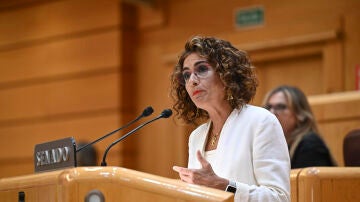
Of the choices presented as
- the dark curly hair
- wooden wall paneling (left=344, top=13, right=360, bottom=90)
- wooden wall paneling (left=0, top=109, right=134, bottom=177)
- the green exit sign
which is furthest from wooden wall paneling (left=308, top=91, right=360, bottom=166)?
wooden wall paneling (left=0, top=109, right=134, bottom=177)

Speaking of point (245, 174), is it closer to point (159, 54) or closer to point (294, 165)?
point (294, 165)

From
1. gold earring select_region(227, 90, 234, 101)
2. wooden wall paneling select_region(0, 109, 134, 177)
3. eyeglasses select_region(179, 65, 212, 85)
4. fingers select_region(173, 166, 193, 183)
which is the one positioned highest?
eyeglasses select_region(179, 65, 212, 85)

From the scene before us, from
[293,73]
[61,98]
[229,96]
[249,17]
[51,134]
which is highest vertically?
[249,17]

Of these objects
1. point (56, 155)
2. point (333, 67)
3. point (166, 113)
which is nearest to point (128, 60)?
point (333, 67)

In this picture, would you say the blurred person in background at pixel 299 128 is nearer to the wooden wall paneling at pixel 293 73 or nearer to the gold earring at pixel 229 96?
the gold earring at pixel 229 96

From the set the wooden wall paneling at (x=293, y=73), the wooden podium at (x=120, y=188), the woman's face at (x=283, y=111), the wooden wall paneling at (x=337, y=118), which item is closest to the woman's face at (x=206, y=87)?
the wooden podium at (x=120, y=188)

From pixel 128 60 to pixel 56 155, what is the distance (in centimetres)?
477

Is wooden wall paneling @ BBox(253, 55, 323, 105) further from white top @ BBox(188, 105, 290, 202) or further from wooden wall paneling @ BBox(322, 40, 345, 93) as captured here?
white top @ BBox(188, 105, 290, 202)

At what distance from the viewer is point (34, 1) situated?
8.09 metres

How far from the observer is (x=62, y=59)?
771 centimetres

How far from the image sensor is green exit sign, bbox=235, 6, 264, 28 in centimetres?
653

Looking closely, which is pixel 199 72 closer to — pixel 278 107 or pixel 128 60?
pixel 278 107

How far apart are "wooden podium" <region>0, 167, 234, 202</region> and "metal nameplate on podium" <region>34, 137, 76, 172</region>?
0.23 meters

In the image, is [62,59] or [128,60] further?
[62,59]
